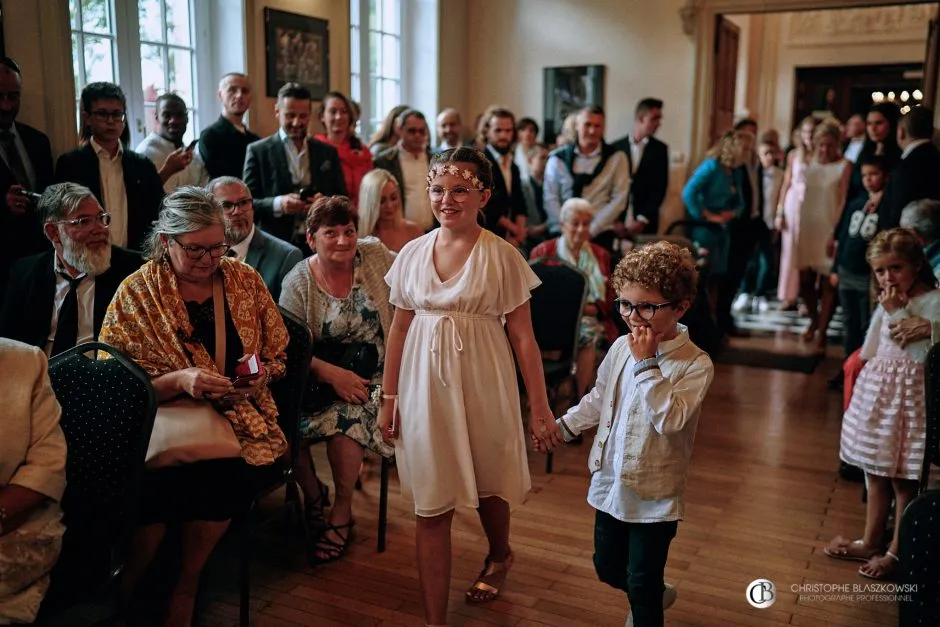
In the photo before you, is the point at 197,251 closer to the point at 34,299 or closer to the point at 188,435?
the point at 188,435

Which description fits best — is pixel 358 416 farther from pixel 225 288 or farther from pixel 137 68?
pixel 137 68

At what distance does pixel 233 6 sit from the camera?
5656 mm

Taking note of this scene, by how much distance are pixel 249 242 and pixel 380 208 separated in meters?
0.67

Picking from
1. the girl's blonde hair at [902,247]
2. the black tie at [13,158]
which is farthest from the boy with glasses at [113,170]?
the girl's blonde hair at [902,247]

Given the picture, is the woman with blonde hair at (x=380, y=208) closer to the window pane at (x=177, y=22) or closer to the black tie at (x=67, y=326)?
the black tie at (x=67, y=326)

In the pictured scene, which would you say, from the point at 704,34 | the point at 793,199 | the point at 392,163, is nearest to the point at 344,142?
the point at 392,163

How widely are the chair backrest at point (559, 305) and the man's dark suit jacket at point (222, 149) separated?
1.76 m

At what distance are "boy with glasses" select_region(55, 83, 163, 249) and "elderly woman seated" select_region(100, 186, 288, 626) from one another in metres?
1.33

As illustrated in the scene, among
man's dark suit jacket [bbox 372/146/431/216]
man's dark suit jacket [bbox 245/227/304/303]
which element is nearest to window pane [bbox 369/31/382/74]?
man's dark suit jacket [bbox 372/146/431/216]

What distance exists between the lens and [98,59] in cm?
482

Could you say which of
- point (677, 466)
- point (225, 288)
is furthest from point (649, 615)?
point (225, 288)

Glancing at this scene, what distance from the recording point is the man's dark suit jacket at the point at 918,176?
4484 mm

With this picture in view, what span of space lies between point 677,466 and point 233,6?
4.73m

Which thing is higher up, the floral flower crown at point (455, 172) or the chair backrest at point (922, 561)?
the floral flower crown at point (455, 172)
